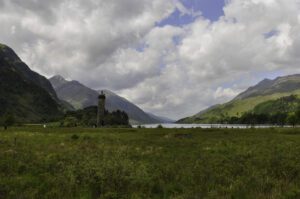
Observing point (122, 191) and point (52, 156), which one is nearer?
point (122, 191)

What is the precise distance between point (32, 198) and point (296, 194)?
440 inches

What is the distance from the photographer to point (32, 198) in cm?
1435

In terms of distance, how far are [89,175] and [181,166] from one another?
662cm

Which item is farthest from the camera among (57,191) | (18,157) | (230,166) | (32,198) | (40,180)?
(18,157)

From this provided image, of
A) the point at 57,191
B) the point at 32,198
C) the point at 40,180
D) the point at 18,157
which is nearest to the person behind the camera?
the point at 32,198

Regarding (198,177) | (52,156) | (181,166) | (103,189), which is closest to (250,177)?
(198,177)

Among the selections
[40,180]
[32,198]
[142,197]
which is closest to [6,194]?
[32,198]

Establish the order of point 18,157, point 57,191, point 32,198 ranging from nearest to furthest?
point 32,198, point 57,191, point 18,157

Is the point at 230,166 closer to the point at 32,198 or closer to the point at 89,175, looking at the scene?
the point at 89,175

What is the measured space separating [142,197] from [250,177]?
6764mm

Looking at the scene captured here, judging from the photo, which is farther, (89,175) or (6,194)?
(89,175)

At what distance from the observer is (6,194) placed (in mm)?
15039

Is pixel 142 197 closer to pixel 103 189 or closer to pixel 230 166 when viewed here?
pixel 103 189

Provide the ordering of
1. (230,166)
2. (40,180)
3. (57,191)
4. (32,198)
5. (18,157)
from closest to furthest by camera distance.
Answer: (32,198)
(57,191)
(40,180)
(230,166)
(18,157)
